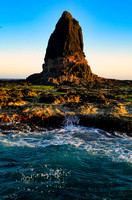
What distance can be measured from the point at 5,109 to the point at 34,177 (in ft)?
40.8

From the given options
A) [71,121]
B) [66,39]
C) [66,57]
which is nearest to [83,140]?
[71,121]

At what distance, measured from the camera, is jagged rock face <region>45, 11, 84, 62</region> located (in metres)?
74.1

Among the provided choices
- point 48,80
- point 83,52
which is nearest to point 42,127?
point 48,80

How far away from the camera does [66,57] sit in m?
72.1

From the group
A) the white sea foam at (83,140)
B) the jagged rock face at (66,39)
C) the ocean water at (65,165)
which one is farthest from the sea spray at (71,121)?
the jagged rock face at (66,39)

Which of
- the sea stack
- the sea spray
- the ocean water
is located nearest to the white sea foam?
the ocean water

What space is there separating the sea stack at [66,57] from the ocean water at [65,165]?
5003 centimetres

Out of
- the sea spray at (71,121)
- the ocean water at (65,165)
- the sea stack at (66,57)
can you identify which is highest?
the sea stack at (66,57)

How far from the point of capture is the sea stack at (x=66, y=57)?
2692 inches

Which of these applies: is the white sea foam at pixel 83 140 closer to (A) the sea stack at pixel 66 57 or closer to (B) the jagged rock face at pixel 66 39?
(A) the sea stack at pixel 66 57

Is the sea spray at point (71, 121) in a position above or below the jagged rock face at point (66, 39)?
below

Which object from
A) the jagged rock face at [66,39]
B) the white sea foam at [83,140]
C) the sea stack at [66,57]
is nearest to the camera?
the white sea foam at [83,140]

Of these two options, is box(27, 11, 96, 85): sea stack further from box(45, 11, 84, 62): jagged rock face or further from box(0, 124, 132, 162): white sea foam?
box(0, 124, 132, 162): white sea foam

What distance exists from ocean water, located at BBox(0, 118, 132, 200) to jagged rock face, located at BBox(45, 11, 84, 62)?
62292 mm
